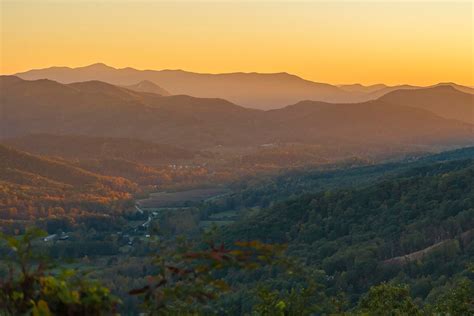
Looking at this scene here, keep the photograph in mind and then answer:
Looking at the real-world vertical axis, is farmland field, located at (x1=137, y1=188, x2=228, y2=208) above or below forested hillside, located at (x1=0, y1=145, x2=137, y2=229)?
below

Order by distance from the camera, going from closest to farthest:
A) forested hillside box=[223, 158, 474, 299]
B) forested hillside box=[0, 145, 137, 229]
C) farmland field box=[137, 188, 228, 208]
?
forested hillside box=[223, 158, 474, 299] → forested hillside box=[0, 145, 137, 229] → farmland field box=[137, 188, 228, 208]

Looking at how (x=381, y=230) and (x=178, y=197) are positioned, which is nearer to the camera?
(x=381, y=230)

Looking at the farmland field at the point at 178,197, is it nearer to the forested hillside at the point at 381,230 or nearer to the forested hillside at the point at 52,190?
the forested hillside at the point at 52,190

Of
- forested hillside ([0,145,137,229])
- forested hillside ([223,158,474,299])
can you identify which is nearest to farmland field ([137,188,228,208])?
forested hillside ([0,145,137,229])

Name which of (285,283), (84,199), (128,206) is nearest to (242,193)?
(128,206)

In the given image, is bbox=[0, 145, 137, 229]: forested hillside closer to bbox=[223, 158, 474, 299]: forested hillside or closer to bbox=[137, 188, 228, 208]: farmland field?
bbox=[137, 188, 228, 208]: farmland field

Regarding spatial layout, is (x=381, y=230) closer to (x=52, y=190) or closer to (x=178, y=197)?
(x=178, y=197)

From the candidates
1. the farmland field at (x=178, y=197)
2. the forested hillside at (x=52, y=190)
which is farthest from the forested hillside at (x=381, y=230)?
the farmland field at (x=178, y=197)

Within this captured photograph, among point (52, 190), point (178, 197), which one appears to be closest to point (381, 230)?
point (178, 197)

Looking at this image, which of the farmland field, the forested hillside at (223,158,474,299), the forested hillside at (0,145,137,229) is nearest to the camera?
the forested hillside at (223,158,474,299)

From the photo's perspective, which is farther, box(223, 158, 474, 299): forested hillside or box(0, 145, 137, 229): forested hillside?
box(0, 145, 137, 229): forested hillside

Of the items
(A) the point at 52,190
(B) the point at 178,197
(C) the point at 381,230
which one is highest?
(C) the point at 381,230
